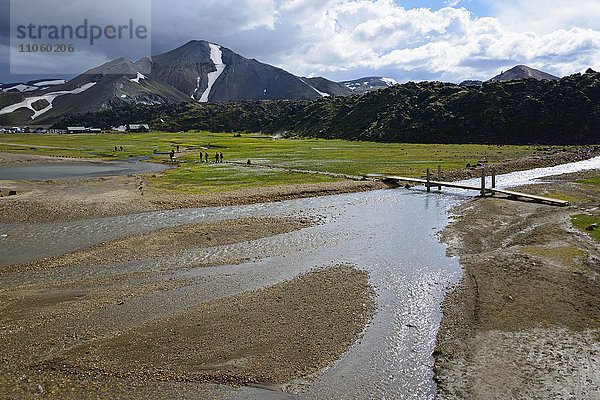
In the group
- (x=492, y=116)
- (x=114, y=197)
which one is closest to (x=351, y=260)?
(x=114, y=197)

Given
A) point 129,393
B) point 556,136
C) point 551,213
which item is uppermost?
point 556,136

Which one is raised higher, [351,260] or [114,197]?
A: [114,197]

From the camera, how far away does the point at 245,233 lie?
33250 millimetres

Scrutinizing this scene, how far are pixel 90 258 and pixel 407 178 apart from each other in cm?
4136

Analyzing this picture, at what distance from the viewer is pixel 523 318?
1819cm

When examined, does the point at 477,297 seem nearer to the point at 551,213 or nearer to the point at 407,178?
the point at 551,213

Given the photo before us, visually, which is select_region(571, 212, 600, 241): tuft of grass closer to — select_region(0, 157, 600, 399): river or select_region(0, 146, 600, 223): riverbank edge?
select_region(0, 157, 600, 399): river

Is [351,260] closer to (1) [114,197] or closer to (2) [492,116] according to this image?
(1) [114,197]

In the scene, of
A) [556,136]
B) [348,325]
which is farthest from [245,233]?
[556,136]

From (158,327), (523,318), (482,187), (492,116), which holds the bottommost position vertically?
(158,327)

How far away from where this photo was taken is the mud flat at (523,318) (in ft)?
45.8

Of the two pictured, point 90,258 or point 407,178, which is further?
point 407,178

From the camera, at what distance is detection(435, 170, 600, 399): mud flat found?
13.9m

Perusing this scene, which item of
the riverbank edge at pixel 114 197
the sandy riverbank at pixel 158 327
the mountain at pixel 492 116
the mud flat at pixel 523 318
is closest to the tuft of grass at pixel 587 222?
the mud flat at pixel 523 318
